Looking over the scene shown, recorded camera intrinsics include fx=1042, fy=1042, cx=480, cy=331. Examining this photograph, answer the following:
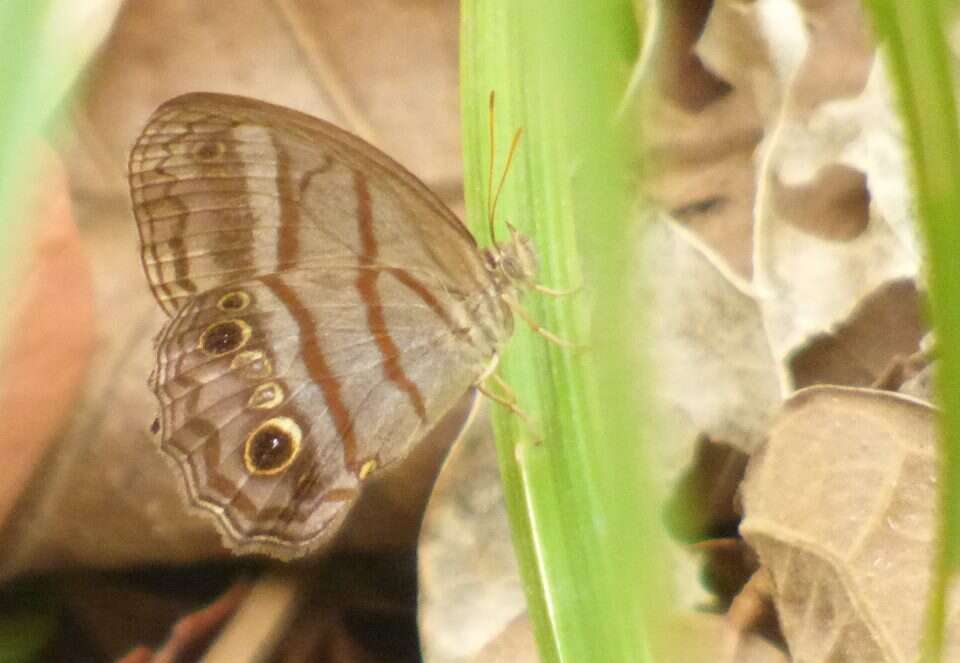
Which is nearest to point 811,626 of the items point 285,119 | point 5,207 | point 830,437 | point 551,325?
point 830,437

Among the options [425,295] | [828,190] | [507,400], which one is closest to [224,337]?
[425,295]

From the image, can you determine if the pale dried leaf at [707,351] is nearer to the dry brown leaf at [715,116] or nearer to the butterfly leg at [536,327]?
the dry brown leaf at [715,116]

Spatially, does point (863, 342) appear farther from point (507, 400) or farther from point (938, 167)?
point (938, 167)

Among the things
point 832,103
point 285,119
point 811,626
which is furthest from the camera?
point 832,103

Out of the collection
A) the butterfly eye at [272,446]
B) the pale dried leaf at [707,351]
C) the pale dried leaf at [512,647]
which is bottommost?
the pale dried leaf at [512,647]

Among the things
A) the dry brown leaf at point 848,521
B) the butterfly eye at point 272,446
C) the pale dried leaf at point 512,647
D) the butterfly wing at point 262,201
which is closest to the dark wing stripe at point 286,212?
the butterfly wing at point 262,201

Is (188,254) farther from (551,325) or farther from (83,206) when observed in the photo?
(83,206)
